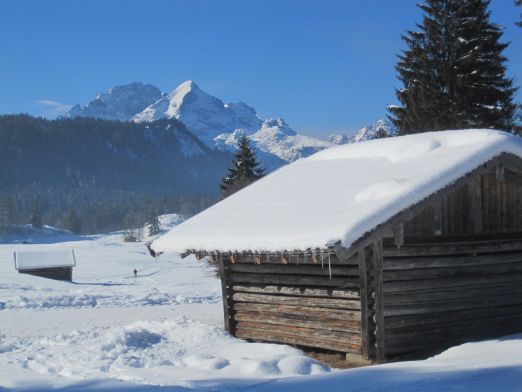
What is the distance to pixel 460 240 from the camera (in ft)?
41.5

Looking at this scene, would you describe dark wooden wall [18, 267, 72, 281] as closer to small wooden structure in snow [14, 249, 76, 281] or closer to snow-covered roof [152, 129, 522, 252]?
small wooden structure in snow [14, 249, 76, 281]

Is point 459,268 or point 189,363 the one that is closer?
point 189,363

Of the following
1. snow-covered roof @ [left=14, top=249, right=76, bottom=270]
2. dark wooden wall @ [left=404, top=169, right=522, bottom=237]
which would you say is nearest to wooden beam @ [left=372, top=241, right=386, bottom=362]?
dark wooden wall @ [left=404, top=169, right=522, bottom=237]

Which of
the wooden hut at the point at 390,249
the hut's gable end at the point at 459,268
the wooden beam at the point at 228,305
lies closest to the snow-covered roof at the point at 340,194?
the wooden hut at the point at 390,249

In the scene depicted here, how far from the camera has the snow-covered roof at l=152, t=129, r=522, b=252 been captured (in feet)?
36.1

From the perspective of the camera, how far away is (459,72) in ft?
88.7

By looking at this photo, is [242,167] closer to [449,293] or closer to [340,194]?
[340,194]

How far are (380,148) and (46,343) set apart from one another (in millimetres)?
9484

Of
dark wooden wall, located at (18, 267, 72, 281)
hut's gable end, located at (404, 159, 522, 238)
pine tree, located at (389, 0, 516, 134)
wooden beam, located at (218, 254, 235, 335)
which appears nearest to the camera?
hut's gable end, located at (404, 159, 522, 238)

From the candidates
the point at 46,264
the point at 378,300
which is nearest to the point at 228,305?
the point at 378,300

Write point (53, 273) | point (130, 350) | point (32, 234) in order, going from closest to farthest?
point (130, 350), point (53, 273), point (32, 234)

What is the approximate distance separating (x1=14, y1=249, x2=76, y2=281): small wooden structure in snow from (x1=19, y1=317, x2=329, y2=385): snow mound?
→ 113 ft

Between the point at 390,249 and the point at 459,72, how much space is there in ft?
57.6

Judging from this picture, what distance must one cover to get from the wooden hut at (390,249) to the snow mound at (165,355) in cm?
111
